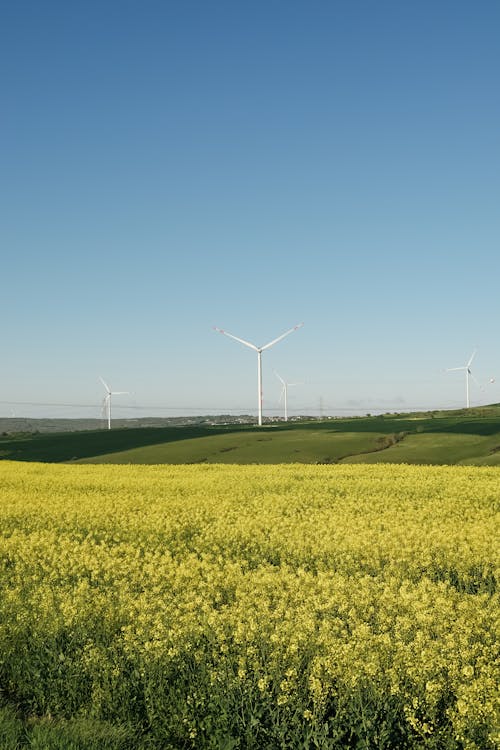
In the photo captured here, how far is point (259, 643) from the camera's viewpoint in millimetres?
9250

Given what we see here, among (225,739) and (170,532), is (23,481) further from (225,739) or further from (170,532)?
(225,739)

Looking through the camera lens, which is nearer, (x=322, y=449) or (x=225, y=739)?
(x=225, y=739)

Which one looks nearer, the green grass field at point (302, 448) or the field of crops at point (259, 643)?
the field of crops at point (259, 643)

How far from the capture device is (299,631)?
934 centimetres

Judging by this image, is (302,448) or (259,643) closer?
(259,643)

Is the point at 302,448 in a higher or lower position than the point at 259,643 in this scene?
lower

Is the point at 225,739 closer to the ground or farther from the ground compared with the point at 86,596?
closer to the ground

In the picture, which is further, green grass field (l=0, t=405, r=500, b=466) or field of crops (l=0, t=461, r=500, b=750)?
green grass field (l=0, t=405, r=500, b=466)

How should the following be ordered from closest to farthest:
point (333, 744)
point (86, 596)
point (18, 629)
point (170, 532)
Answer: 1. point (333, 744)
2. point (18, 629)
3. point (86, 596)
4. point (170, 532)

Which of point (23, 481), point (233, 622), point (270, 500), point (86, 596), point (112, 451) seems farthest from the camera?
point (112, 451)

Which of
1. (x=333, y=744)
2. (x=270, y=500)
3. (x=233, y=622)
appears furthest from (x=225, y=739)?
(x=270, y=500)

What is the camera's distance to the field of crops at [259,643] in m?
7.93

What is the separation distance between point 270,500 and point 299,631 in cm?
1654

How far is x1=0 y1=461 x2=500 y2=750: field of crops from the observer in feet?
26.0
